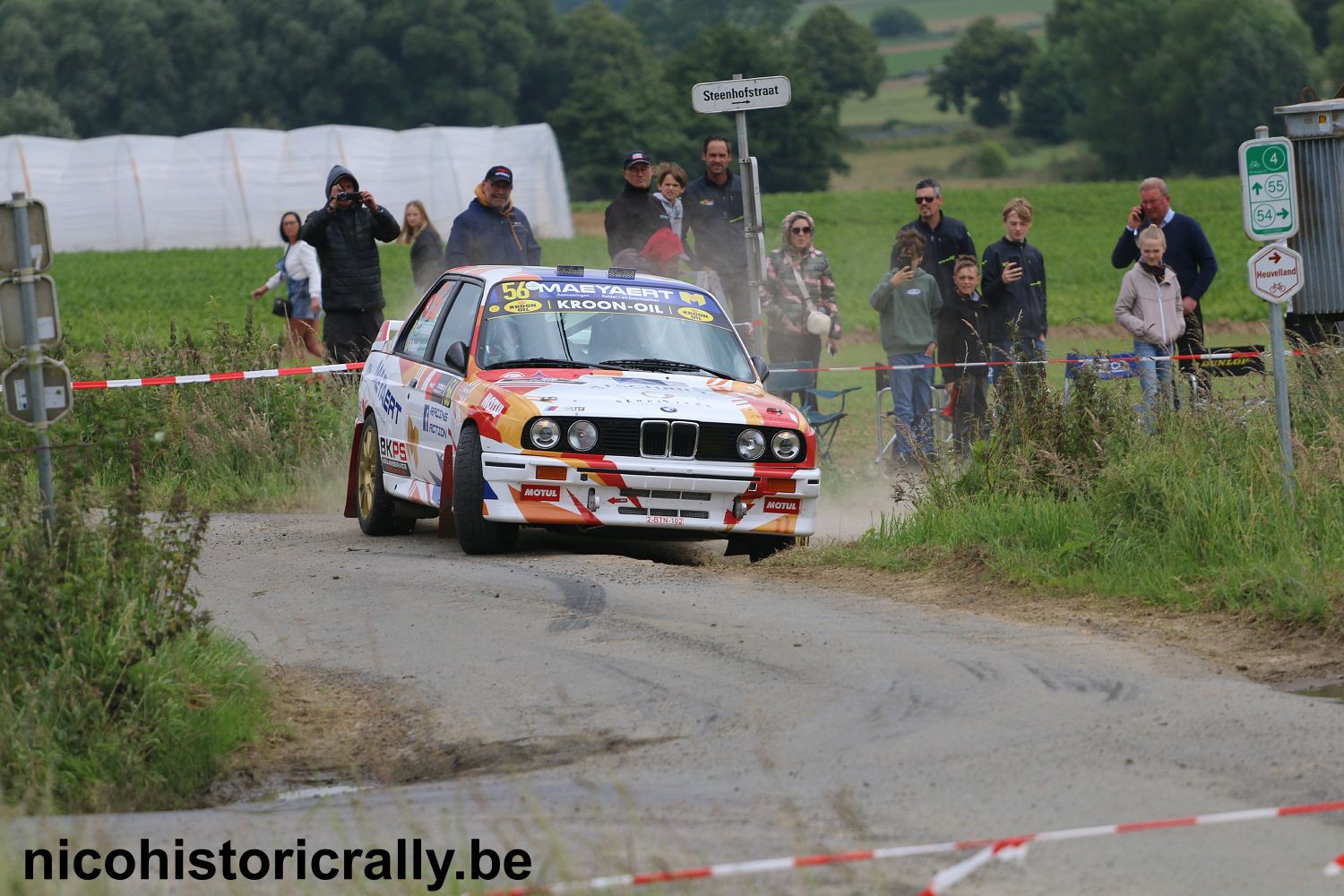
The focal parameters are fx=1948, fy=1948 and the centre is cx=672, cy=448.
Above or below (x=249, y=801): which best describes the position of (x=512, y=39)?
above

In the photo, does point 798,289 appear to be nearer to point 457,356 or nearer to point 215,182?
point 457,356

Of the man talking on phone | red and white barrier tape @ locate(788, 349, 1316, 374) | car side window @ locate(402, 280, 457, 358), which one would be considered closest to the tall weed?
red and white barrier tape @ locate(788, 349, 1316, 374)

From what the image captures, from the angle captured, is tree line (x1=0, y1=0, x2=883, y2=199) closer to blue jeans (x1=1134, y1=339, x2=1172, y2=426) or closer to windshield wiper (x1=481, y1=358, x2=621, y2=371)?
blue jeans (x1=1134, y1=339, x2=1172, y2=426)

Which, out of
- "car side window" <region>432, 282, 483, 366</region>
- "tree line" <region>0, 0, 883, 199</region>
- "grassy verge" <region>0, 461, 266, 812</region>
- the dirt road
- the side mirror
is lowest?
the dirt road

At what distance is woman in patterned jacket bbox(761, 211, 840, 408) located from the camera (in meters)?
17.1

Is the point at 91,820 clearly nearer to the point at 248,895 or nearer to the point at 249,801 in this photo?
the point at 249,801

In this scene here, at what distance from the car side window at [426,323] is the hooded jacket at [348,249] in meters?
3.51

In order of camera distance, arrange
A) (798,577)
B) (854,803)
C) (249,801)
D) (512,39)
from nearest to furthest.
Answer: (854,803)
(249,801)
(798,577)
(512,39)

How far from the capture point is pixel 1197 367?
12.9 m

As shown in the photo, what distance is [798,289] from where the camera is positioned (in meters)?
17.2

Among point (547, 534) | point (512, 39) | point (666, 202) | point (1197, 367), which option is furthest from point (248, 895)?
point (512, 39)

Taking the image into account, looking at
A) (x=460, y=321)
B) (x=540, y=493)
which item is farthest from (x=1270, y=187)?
(x=460, y=321)

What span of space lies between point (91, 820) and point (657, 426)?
5277 millimetres

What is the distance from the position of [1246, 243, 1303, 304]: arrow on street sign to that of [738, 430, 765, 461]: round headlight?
301 centimetres
